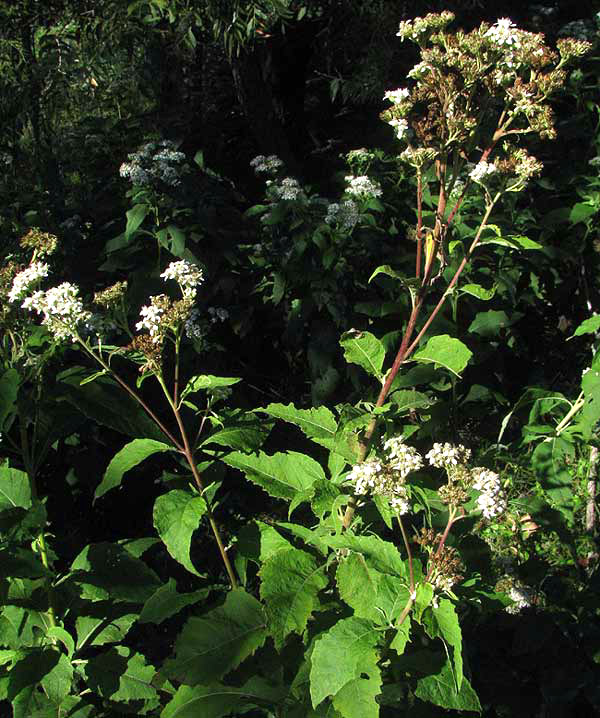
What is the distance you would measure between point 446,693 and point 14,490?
134 centimetres

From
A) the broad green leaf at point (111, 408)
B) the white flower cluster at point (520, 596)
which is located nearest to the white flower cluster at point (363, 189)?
the broad green leaf at point (111, 408)

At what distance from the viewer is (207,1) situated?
3.95 metres

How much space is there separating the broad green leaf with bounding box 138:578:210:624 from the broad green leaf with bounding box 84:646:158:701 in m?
0.25

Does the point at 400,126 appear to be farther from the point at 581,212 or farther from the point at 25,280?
the point at 581,212

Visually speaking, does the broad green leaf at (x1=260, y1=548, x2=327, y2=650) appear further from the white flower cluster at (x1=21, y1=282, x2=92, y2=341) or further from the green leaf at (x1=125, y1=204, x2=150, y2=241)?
the green leaf at (x1=125, y1=204, x2=150, y2=241)

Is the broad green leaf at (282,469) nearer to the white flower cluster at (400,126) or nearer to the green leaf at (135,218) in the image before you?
the white flower cluster at (400,126)

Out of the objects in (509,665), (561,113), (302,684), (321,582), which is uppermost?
(561,113)

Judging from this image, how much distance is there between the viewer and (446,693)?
1.76m

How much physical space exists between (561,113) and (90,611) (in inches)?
162

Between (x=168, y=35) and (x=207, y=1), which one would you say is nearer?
(x=207, y=1)

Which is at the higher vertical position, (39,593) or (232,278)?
(232,278)

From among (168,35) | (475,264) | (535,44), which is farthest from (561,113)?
(535,44)

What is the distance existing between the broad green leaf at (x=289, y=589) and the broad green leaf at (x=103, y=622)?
70cm

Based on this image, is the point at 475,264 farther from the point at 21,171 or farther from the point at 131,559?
the point at 21,171
